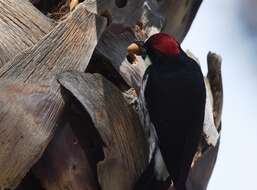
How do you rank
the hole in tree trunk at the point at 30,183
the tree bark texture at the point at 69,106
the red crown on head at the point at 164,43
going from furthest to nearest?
the red crown on head at the point at 164,43
the hole in tree trunk at the point at 30,183
the tree bark texture at the point at 69,106

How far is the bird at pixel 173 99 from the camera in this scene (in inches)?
87.7

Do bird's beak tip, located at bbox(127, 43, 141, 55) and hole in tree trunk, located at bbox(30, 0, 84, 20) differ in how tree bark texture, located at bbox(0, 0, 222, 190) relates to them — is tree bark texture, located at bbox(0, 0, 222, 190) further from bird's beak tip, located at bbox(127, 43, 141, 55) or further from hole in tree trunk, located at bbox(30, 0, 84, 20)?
hole in tree trunk, located at bbox(30, 0, 84, 20)

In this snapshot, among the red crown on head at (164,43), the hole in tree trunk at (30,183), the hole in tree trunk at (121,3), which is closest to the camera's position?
the hole in tree trunk at (30,183)

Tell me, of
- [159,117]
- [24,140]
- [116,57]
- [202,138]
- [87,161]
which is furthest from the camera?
[159,117]

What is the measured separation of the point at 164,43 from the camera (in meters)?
2.67

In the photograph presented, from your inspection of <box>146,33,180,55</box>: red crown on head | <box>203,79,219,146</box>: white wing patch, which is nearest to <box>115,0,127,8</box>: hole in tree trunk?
<box>146,33,180,55</box>: red crown on head

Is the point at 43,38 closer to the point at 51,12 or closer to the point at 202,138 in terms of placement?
the point at 51,12

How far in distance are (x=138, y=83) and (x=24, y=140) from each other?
2.33 ft

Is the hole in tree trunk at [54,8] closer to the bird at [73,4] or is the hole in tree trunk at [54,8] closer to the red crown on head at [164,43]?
the bird at [73,4]

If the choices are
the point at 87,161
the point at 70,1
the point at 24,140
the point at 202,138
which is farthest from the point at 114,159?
the point at 70,1

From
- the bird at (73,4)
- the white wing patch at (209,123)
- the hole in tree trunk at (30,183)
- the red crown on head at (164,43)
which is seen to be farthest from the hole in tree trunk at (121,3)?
the hole in tree trunk at (30,183)

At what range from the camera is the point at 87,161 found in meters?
1.75

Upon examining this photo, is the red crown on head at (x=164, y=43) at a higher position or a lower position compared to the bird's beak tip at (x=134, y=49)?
lower

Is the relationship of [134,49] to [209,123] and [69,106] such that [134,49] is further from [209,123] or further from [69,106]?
[69,106]
